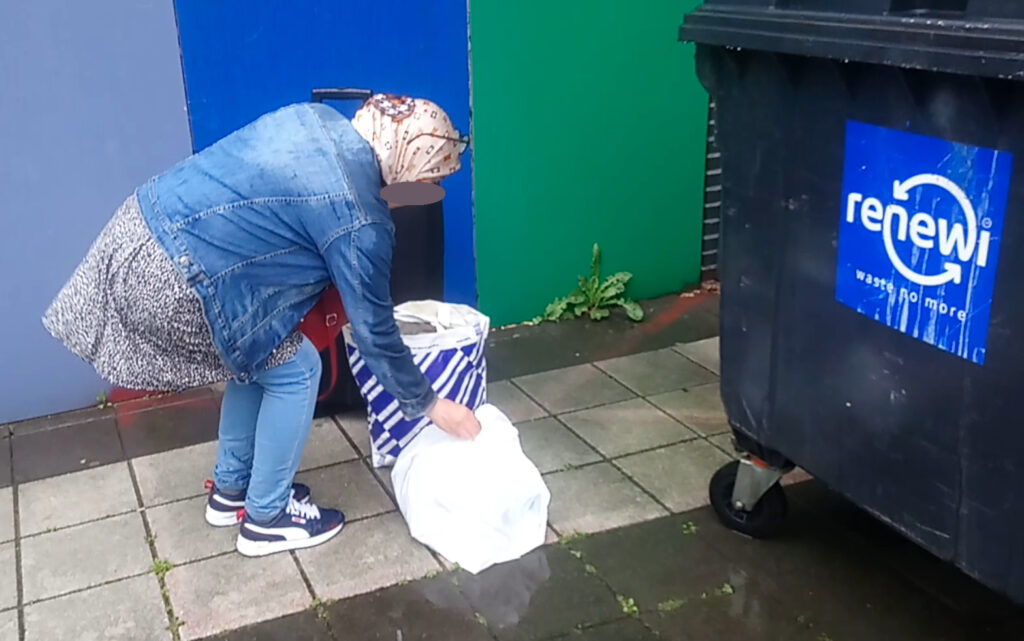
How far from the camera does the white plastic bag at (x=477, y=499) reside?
2.95 m

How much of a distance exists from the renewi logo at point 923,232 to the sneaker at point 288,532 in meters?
1.70

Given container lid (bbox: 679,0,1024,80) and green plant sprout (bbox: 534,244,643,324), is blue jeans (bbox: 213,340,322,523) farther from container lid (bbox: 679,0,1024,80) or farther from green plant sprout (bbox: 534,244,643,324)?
green plant sprout (bbox: 534,244,643,324)

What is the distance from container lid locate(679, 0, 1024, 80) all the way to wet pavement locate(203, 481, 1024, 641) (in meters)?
1.46

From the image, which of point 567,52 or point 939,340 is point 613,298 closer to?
point 567,52

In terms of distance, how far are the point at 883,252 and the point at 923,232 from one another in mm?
131

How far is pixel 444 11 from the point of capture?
13.5 feet

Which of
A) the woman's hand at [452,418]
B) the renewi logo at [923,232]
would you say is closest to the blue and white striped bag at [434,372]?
the woman's hand at [452,418]

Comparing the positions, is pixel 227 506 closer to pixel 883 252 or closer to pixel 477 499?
pixel 477 499

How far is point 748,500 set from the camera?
3.02 meters

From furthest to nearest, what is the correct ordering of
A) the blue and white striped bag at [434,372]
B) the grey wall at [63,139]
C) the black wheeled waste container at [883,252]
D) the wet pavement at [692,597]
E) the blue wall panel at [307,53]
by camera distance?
the blue wall panel at [307,53] < the grey wall at [63,139] < the blue and white striped bag at [434,372] < the wet pavement at [692,597] < the black wheeled waste container at [883,252]

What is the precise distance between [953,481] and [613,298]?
8.89 feet

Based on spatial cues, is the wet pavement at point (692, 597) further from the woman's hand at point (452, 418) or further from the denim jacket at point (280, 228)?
the denim jacket at point (280, 228)

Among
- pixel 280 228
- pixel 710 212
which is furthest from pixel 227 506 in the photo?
A: pixel 710 212

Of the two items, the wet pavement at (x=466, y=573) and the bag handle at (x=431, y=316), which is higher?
the bag handle at (x=431, y=316)
